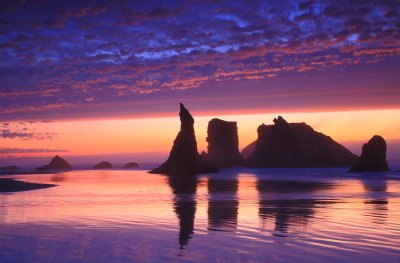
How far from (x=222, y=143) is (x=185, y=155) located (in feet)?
240

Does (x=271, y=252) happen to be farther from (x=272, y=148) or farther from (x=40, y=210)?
(x=272, y=148)

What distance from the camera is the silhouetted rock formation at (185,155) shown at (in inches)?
4058

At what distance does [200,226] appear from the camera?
1883cm

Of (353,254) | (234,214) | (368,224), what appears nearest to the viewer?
(353,254)

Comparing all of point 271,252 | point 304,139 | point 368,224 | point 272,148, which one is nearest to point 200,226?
point 271,252

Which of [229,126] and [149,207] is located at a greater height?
[229,126]

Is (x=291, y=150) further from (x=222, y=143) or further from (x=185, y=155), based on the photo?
(x=185, y=155)

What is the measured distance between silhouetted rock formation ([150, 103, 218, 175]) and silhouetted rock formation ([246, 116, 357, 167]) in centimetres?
6666

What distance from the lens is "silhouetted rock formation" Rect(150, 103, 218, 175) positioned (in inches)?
4058

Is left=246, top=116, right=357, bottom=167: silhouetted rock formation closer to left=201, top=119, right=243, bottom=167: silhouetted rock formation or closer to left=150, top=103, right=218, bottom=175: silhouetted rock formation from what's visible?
left=201, top=119, right=243, bottom=167: silhouetted rock formation

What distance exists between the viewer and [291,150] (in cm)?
16825

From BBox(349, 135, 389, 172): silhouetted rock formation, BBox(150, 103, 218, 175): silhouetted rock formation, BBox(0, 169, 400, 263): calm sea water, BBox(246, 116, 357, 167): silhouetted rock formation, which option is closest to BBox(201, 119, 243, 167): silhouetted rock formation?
BBox(246, 116, 357, 167): silhouetted rock formation

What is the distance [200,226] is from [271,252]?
616 centimetres

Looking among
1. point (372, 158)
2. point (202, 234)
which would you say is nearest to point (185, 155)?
point (372, 158)
